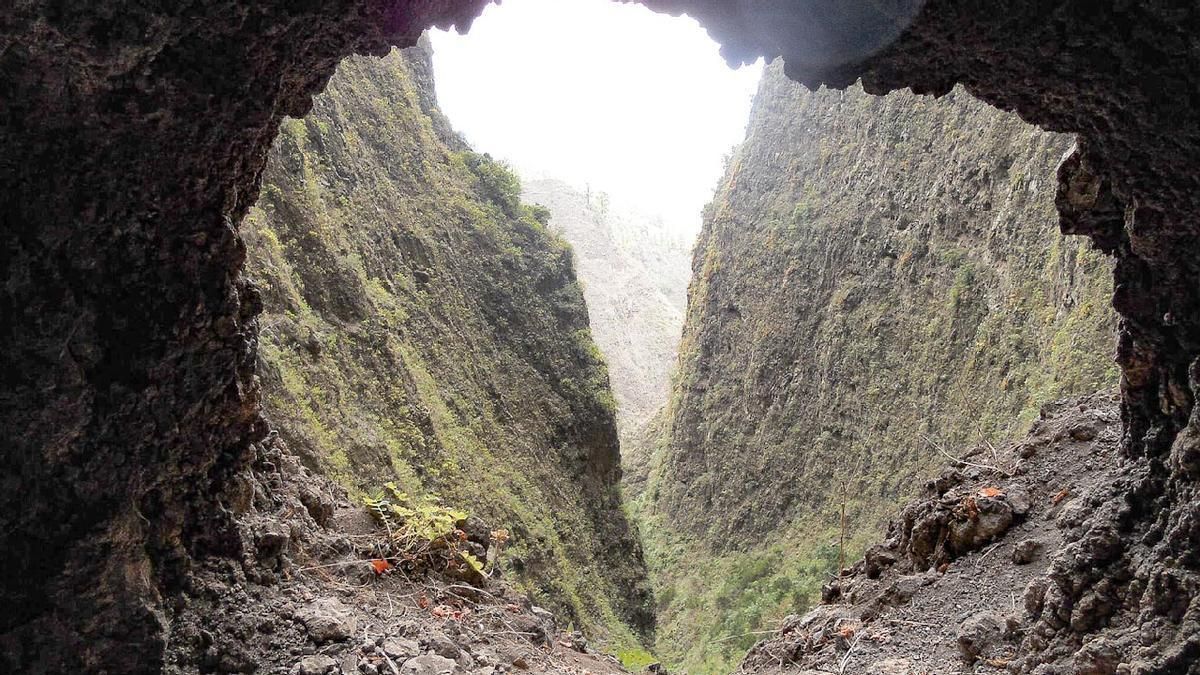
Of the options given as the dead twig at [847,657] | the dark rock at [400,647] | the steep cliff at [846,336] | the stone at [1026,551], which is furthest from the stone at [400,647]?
the steep cliff at [846,336]

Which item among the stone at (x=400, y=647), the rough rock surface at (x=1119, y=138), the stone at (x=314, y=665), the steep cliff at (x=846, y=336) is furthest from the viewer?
the steep cliff at (x=846, y=336)

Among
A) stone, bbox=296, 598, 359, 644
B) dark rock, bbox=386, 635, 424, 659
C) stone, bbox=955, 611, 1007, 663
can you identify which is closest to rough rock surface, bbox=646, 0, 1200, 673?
stone, bbox=955, 611, 1007, 663

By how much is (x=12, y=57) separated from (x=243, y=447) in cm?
209

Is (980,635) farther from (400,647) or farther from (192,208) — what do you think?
(192,208)

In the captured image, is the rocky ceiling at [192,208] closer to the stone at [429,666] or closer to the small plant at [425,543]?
the stone at [429,666]

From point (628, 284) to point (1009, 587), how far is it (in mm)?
56787

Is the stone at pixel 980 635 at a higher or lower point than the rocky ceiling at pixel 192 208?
lower

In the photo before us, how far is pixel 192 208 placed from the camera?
9.84ft

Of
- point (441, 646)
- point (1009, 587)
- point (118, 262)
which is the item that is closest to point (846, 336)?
point (1009, 587)

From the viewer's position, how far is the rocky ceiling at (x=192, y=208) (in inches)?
99.3

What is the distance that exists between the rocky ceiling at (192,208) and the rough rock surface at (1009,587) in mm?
133

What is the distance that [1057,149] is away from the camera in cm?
1182

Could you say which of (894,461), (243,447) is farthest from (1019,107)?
(894,461)

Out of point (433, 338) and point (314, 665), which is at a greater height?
point (433, 338)
